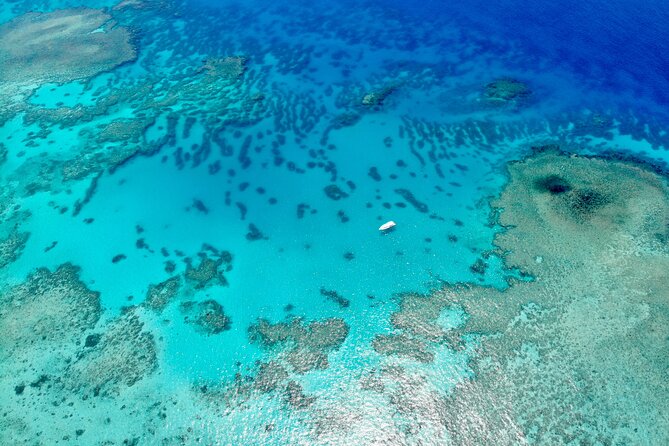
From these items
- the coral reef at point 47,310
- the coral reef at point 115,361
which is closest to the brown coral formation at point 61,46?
the coral reef at point 47,310

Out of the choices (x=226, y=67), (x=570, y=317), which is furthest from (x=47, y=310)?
(x=570, y=317)

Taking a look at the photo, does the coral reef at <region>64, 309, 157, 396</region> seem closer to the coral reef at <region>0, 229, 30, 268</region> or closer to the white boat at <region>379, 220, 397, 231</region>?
the coral reef at <region>0, 229, 30, 268</region>

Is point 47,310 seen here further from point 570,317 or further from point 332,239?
point 570,317

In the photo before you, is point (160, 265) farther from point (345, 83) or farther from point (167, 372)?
point (345, 83)

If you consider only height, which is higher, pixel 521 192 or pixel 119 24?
pixel 119 24

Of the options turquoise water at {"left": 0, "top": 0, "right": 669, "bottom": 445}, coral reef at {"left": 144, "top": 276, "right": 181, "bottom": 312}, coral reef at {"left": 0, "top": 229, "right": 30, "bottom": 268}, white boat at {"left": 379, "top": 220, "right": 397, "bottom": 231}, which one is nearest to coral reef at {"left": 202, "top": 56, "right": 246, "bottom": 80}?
turquoise water at {"left": 0, "top": 0, "right": 669, "bottom": 445}

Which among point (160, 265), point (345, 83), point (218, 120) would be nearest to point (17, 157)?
point (218, 120)
